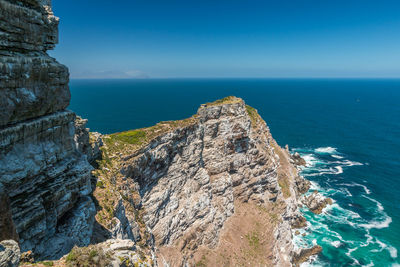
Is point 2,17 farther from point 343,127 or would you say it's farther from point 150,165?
point 343,127

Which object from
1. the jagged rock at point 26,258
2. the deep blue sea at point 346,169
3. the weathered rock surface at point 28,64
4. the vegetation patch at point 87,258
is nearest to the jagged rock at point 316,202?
the deep blue sea at point 346,169

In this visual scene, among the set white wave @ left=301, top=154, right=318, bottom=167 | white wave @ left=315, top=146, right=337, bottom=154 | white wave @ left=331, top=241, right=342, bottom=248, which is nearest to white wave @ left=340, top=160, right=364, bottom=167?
white wave @ left=315, top=146, right=337, bottom=154

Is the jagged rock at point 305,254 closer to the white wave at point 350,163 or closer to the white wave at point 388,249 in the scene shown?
the white wave at point 388,249

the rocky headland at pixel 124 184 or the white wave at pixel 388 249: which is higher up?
the rocky headland at pixel 124 184

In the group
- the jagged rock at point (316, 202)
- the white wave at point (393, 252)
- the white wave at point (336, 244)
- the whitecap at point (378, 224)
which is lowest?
the white wave at point (336, 244)

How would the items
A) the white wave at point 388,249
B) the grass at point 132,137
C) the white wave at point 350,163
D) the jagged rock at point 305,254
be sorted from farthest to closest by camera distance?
the white wave at point 350,163, the white wave at point 388,249, the jagged rock at point 305,254, the grass at point 132,137

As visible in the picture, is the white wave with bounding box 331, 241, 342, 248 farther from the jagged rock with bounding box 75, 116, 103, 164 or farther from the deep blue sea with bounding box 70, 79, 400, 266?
the jagged rock with bounding box 75, 116, 103, 164
